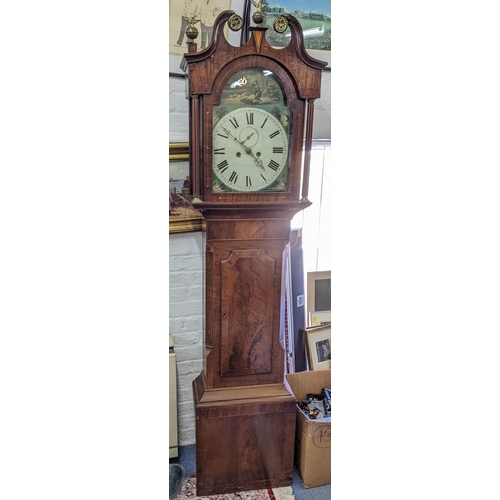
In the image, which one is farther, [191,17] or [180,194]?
[180,194]

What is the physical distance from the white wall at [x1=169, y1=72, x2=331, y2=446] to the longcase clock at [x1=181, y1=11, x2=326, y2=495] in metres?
0.08

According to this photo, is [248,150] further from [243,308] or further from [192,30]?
[243,308]

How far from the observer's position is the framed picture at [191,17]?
1.32 metres

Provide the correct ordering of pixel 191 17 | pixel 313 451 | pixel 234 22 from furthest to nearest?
pixel 313 451 < pixel 191 17 < pixel 234 22

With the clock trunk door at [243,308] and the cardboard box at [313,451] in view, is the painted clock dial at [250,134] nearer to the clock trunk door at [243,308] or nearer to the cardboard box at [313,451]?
the clock trunk door at [243,308]

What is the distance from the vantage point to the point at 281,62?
1234 millimetres

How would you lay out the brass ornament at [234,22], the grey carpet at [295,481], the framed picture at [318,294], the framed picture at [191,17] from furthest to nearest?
1. the framed picture at [318,294]
2. the grey carpet at [295,481]
3. the framed picture at [191,17]
4. the brass ornament at [234,22]

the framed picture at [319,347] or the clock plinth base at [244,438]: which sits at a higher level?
the framed picture at [319,347]

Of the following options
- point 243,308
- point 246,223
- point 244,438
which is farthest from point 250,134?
point 244,438

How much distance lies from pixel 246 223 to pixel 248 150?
198 mm

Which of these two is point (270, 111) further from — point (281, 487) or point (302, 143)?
point (281, 487)

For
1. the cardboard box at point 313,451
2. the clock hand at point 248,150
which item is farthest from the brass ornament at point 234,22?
the cardboard box at point 313,451

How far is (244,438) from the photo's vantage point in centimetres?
142
